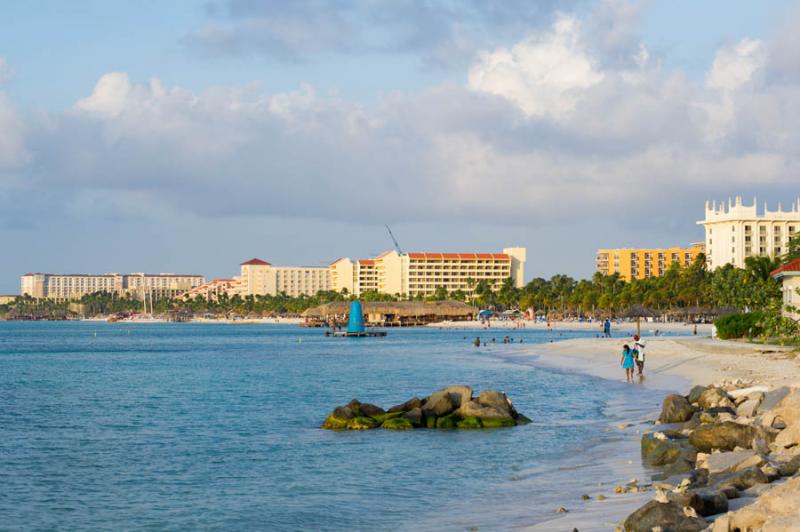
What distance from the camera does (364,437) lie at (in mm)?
24812

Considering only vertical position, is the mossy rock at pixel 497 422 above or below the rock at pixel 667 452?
below

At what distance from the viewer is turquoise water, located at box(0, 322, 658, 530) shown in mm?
15977

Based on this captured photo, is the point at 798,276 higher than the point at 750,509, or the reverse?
the point at 798,276

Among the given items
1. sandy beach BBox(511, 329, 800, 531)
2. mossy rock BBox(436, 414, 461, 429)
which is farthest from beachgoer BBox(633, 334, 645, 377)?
mossy rock BBox(436, 414, 461, 429)

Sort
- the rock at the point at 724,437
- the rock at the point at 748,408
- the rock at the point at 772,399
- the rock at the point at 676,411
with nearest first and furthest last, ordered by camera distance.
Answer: the rock at the point at 724,437 < the rock at the point at 772,399 < the rock at the point at 748,408 < the rock at the point at 676,411

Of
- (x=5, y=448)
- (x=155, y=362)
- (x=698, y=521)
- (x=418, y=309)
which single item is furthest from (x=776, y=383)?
(x=418, y=309)

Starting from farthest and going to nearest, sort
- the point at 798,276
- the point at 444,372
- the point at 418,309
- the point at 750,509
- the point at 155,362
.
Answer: the point at 418,309, the point at 155,362, the point at 444,372, the point at 798,276, the point at 750,509

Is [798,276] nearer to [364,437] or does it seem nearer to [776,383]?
[776,383]

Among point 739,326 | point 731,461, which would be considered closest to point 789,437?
point 731,461

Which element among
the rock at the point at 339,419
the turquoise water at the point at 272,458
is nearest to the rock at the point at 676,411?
the turquoise water at the point at 272,458

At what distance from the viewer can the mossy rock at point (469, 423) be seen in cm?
2634

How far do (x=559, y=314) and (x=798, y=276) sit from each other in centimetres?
15016

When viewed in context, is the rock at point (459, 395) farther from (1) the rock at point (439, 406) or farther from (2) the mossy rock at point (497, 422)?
(2) the mossy rock at point (497, 422)

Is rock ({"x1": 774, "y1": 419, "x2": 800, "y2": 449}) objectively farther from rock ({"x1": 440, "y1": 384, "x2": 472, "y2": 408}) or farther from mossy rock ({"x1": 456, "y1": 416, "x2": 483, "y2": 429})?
rock ({"x1": 440, "y1": 384, "x2": 472, "y2": 408})
